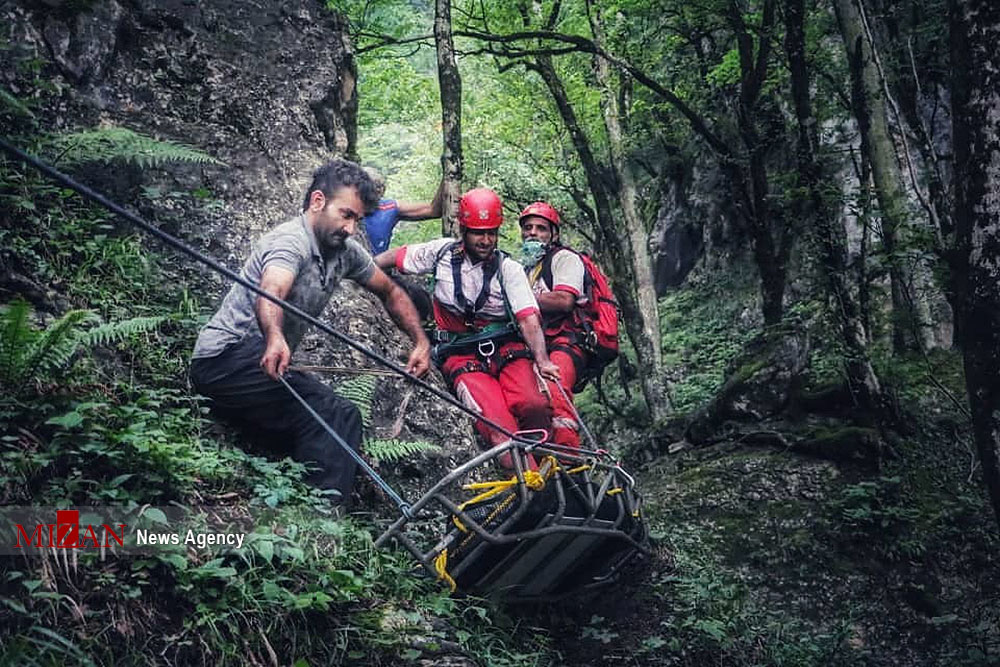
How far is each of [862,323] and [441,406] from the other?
4.28 metres

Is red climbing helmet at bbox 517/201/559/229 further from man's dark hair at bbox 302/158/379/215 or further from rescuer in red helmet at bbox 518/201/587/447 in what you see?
man's dark hair at bbox 302/158/379/215

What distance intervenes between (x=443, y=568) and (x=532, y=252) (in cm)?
344

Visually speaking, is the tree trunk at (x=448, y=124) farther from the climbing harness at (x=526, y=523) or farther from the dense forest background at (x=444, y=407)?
the climbing harness at (x=526, y=523)

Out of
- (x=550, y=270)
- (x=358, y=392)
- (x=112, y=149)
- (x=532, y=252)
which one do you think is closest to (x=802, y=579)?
(x=550, y=270)

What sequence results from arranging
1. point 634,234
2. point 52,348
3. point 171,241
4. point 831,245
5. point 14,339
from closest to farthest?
point 171,241
point 14,339
point 52,348
point 831,245
point 634,234

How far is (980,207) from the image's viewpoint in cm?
431

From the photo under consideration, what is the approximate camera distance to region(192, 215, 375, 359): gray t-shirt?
16.1ft

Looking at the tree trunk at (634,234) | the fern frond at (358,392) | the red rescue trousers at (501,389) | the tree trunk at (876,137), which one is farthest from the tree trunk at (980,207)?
the tree trunk at (634,234)

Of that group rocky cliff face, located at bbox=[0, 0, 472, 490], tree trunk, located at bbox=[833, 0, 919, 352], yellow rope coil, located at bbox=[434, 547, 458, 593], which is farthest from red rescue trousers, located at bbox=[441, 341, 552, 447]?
tree trunk, located at bbox=[833, 0, 919, 352]

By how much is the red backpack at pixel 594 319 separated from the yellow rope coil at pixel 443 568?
2.86 metres

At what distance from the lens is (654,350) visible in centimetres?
1323

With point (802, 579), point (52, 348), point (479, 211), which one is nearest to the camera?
point (52, 348)

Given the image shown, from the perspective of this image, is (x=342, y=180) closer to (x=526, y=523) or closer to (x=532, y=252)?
(x=526, y=523)

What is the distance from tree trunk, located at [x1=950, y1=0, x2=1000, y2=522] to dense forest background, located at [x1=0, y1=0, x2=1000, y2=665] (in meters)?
0.02
